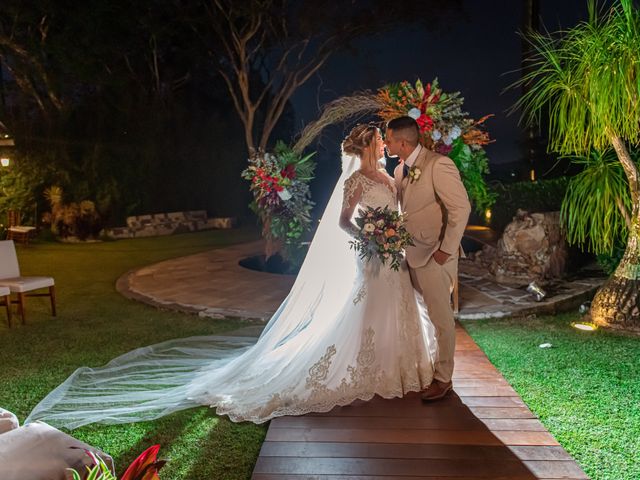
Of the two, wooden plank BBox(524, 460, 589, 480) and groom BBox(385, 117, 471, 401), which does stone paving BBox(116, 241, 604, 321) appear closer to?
groom BBox(385, 117, 471, 401)

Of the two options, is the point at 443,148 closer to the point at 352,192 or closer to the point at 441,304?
the point at 352,192

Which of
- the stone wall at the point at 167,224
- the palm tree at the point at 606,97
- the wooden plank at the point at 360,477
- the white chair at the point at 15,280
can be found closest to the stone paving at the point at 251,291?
the palm tree at the point at 606,97

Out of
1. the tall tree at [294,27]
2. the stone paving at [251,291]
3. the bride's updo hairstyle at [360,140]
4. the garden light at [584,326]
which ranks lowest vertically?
the garden light at [584,326]

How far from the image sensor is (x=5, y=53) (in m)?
18.5

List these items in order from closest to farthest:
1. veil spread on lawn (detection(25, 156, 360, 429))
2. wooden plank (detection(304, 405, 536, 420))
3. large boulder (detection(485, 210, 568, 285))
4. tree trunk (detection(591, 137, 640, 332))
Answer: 1. wooden plank (detection(304, 405, 536, 420))
2. veil spread on lawn (detection(25, 156, 360, 429))
3. tree trunk (detection(591, 137, 640, 332))
4. large boulder (detection(485, 210, 568, 285))

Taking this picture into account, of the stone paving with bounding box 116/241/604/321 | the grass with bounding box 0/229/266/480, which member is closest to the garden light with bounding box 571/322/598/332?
the stone paving with bounding box 116/241/604/321

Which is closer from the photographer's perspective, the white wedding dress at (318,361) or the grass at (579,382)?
the grass at (579,382)

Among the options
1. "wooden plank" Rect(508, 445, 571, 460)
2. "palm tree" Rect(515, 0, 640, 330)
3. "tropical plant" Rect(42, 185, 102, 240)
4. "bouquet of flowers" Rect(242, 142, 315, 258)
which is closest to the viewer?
"wooden plank" Rect(508, 445, 571, 460)

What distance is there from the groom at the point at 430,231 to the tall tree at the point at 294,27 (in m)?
13.9

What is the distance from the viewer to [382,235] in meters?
3.60

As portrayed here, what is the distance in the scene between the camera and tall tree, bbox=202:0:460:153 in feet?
57.1

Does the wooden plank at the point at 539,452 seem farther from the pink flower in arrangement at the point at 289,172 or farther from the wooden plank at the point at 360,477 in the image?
the pink flower in arrangement at the point at 289,172

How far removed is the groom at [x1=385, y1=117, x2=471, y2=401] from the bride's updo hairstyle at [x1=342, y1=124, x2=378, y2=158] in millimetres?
284

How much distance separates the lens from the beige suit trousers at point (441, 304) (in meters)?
3.65
